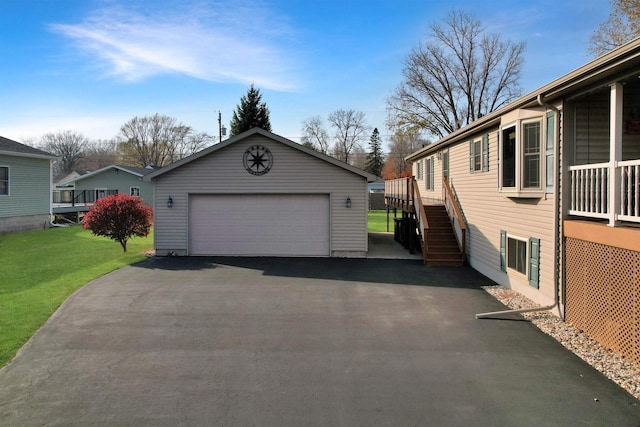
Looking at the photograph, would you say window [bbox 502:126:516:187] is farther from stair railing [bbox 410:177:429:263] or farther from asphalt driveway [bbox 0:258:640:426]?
stair railing [bbox 410:177:429:263]

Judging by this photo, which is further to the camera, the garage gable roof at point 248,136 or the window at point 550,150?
the garage gable roof at point 248,136

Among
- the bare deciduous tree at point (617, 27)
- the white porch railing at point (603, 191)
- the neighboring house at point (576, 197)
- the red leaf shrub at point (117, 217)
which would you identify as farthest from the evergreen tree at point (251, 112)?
the white porch railing at point (603, 191)

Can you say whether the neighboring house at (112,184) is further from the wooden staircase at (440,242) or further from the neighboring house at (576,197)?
the neighboring house at (576,197)

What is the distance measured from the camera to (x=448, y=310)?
332 inches

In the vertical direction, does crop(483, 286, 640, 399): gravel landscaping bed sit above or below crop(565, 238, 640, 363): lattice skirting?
below

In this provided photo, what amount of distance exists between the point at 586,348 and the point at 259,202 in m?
11.2

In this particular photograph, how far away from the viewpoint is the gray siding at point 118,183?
36125 mm

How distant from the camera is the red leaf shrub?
50.1 ft

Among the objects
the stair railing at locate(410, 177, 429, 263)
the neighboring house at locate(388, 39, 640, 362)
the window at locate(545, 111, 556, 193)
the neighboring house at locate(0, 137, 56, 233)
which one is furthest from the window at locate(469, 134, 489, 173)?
the neighboring house at locate(0, 137, 56, 233)

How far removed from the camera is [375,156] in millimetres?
68312

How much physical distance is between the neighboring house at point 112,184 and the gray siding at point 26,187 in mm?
12705

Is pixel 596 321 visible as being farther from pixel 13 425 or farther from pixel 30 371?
pixel 30 371

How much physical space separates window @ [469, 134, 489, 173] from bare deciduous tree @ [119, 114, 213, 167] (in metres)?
53.9

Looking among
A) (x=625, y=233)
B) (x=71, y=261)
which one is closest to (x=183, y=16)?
(x=71, y=261)
